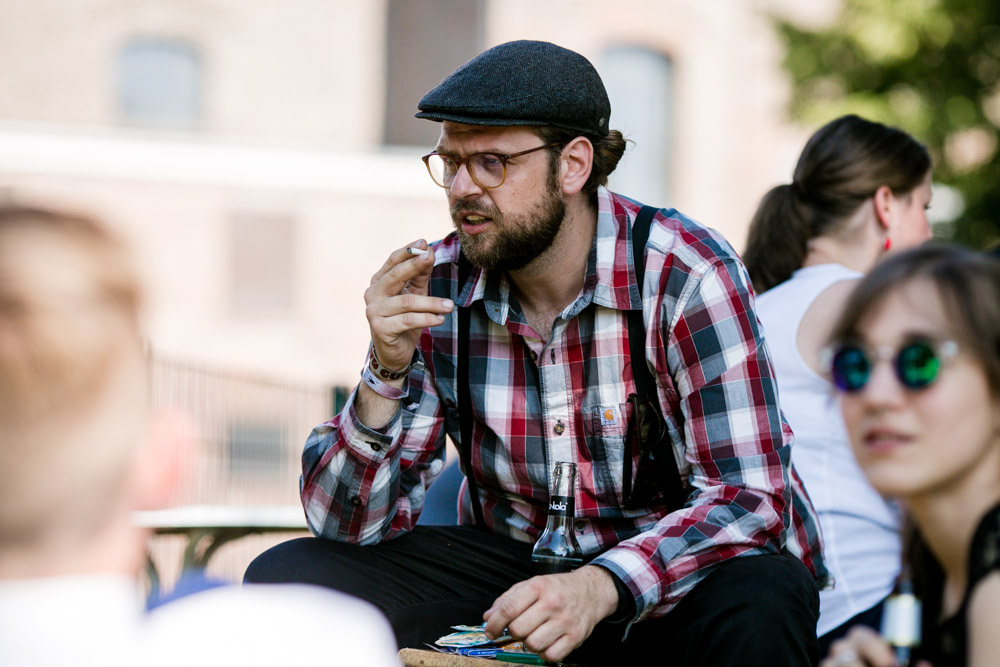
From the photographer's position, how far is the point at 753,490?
7.57 ft

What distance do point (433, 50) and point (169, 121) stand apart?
3.61 metres

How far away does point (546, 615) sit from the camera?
2.01m

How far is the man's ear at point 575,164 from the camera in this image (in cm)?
272

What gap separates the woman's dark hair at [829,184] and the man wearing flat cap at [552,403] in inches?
26.0

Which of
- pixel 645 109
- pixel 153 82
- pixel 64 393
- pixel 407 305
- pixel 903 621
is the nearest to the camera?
pixel 64 393

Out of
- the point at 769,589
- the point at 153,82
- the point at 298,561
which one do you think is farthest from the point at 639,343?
the point at 153,82

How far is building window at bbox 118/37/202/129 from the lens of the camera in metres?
14.8

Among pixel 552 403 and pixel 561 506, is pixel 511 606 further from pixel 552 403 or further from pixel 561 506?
pixel 552 403

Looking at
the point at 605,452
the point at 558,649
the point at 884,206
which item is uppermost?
the point at 884,206

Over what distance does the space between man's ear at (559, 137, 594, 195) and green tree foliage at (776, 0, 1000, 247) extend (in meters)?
9.13

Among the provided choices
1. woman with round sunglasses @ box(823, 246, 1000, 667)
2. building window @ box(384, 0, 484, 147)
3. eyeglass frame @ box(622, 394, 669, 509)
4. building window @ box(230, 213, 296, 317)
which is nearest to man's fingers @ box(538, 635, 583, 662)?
eyeglass frame @ box(622, 394, 669, 509)

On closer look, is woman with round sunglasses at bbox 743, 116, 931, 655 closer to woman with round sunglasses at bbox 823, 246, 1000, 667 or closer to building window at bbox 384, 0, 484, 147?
woman with round sunglasses at bbox 823, 246, 1000, 667

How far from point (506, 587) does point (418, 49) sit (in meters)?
13.5

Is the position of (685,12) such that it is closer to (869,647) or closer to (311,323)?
(311,323)
